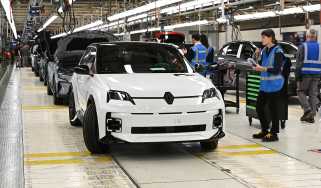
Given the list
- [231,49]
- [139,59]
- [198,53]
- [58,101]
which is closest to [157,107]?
[139,59]

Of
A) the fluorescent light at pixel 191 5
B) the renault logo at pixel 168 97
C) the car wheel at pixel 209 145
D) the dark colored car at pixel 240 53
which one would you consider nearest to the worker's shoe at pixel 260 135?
the car wheel at pixel 209 145

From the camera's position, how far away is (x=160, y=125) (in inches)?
243

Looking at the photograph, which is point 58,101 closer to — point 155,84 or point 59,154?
point 59,154

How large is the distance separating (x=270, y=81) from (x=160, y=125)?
6.78 ft

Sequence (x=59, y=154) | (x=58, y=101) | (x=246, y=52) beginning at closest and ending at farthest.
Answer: (x=59, y=154)
(x=58, y=101)
(x=246, y=52)

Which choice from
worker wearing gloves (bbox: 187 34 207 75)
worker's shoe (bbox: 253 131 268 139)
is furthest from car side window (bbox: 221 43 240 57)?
worker's shoe (bbox: 253 131 268 139)

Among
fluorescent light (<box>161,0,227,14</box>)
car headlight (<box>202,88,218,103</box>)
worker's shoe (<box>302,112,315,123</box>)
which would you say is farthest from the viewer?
fluorescent light (<box>161,0,227,14</box>)

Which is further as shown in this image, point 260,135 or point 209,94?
point 260,135

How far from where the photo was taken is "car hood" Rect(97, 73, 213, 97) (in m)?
6.28

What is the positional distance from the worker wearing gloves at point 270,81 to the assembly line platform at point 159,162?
0.28 meters

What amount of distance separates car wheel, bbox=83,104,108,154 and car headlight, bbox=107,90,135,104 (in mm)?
407

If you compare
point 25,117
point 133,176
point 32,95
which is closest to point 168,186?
point 133,176

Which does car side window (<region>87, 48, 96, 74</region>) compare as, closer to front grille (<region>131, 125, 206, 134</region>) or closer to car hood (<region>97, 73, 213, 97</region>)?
car hood (<region>97, 73, 213, 97</region>)

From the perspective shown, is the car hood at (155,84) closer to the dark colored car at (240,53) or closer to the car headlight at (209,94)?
the car headlight at (209,94)
